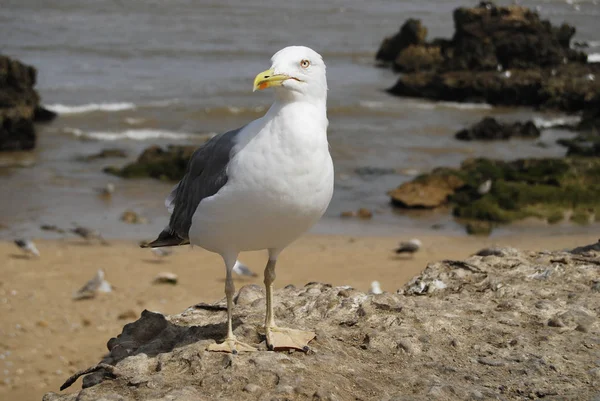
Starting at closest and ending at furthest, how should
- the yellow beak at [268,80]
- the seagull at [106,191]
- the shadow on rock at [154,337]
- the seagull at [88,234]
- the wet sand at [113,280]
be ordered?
the yellow beak at [268,80]
the shadow on rock at [154,337]
the wet sand at [113,280]
the seagull at [88,234]
the seagull at [106,191]

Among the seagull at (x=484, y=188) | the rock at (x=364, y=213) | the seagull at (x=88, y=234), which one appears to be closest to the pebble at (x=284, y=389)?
the seagull at (x=88, y=234)

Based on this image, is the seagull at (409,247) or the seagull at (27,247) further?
the seagull at (409,247)

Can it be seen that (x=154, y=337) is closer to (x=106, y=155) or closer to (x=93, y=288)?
(x=93, y=288)

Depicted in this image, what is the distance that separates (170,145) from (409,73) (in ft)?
36.1

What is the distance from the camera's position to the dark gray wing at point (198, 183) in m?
4.41

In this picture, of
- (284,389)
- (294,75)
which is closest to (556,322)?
(284,389)

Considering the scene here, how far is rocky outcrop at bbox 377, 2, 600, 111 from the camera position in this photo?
23.2 m

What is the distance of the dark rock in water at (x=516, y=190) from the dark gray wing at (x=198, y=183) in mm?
7693

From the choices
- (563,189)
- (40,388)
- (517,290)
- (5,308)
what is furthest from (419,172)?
(517,290)

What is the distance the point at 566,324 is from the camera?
460 centimetres

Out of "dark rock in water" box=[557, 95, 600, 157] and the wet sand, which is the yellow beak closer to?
the wet sand

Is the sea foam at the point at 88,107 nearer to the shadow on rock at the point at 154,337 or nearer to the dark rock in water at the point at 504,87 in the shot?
the dark rock in water at the point at 504,87

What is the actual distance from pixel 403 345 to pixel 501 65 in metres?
21.8

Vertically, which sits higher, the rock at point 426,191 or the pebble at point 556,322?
the pebble at point 556,322
